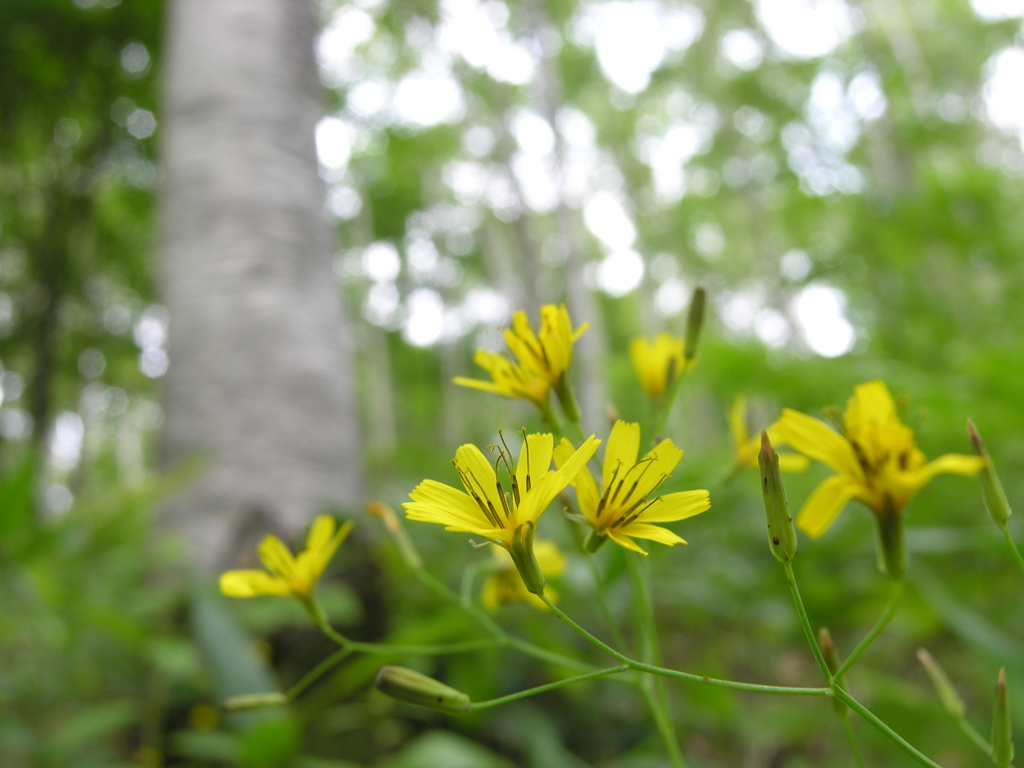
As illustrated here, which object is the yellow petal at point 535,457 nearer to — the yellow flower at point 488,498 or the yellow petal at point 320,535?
the yellow flower at point 488,498

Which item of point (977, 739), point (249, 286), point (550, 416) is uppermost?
point (249, 286)

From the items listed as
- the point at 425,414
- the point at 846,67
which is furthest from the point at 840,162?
the point at 425,414

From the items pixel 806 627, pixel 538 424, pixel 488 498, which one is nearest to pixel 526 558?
pixel 488 498

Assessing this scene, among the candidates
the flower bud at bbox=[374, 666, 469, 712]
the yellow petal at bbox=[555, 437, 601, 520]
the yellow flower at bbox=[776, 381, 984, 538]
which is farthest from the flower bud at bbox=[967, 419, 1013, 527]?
the flower bud at bbox=[374, 666, 469, 712]

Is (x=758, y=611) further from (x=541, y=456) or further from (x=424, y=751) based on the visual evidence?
(x=541, y=456)

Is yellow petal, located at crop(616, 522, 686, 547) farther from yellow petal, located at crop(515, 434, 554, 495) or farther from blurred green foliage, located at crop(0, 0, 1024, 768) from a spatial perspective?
blurred green foliage, located at crop(0, 0, 1024, 768)

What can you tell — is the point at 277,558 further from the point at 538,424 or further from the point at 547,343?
the point at 538,424
